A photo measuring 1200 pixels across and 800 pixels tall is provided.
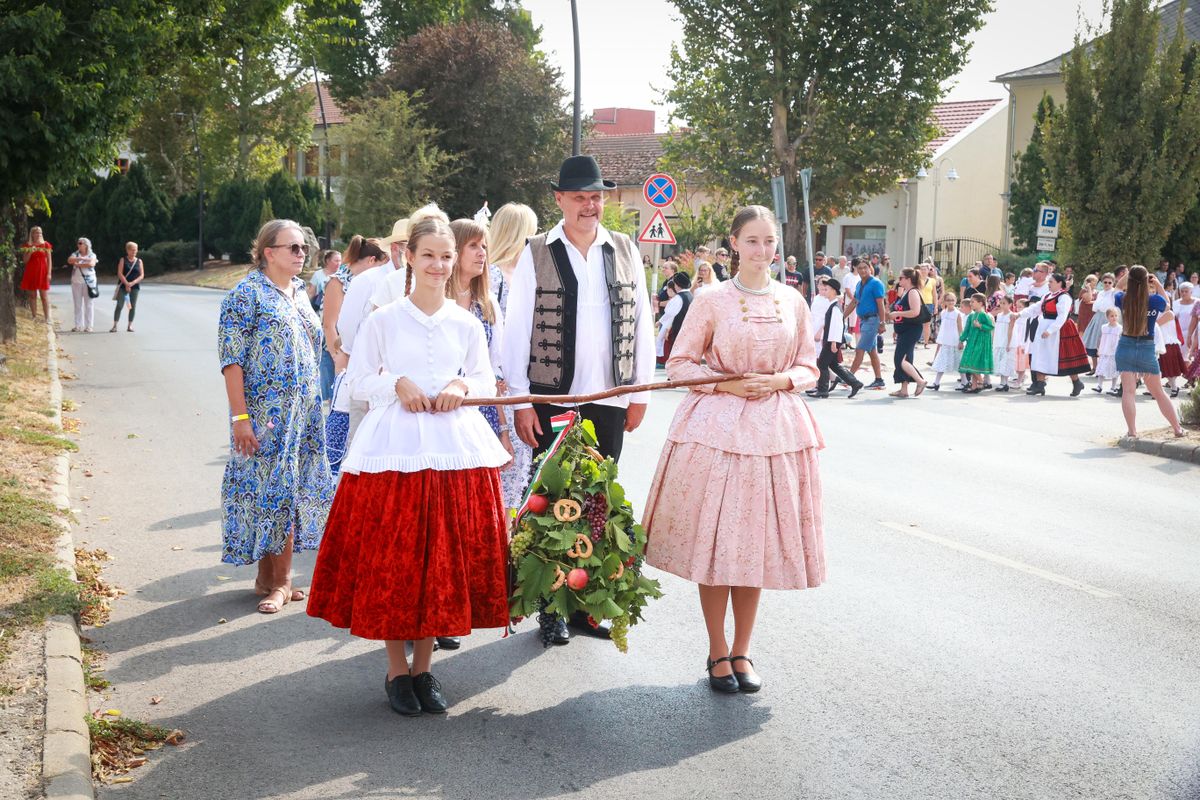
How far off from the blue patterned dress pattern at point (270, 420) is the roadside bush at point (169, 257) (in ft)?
176

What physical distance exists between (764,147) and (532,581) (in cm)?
3364

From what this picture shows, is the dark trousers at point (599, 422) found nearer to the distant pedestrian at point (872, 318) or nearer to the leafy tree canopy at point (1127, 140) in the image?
the distant pedestrian at point (872, 318)

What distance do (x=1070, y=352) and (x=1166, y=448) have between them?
6560mm

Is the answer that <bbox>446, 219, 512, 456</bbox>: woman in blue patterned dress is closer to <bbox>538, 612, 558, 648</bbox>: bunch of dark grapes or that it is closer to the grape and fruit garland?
<bbox>538, 612, 558, 648</bbox>: bunch of dark grapes

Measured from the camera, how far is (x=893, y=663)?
18.6 feet

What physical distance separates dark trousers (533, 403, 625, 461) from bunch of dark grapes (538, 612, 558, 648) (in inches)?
31.2

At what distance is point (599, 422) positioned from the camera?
5914 millimetres

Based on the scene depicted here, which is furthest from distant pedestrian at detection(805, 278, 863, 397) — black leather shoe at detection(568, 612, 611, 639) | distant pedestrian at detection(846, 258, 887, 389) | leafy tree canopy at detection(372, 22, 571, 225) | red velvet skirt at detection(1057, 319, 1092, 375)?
leafy tree canopy at detection(372, 22, 571, 225)

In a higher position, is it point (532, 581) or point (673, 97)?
point (673, 97)

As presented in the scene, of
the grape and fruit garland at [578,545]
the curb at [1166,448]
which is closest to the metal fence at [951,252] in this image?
the curb at [1166,448]

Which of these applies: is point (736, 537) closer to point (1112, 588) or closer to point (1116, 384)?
point (1112, 588)

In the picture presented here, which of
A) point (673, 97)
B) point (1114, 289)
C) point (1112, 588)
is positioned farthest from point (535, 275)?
point (673, 97)

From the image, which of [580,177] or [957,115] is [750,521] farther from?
[957,115]

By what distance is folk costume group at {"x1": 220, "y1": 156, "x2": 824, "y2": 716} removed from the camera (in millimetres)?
4770
